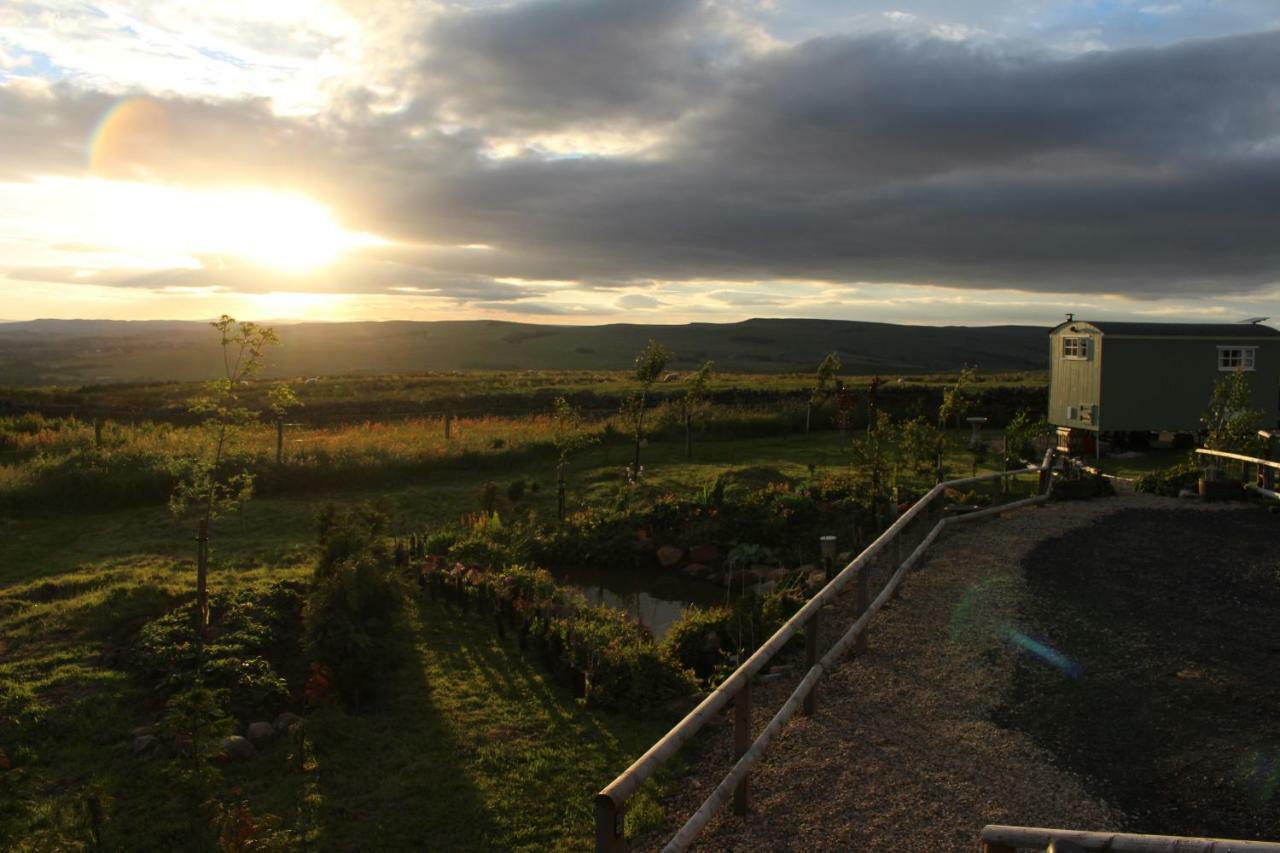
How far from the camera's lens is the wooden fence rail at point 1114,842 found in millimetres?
3334

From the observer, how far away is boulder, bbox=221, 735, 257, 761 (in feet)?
23.9

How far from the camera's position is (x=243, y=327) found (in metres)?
9.72

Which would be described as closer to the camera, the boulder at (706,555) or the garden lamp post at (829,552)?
the garden lamp post at (829,552)

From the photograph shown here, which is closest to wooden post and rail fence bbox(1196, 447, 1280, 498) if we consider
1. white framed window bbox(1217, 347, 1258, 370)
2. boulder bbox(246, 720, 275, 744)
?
white framed window bbox(1217, 347, 1258, 370)

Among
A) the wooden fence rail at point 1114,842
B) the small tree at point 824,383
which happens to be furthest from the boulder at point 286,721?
the small tree at point 824,383

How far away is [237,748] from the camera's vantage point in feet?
24.0

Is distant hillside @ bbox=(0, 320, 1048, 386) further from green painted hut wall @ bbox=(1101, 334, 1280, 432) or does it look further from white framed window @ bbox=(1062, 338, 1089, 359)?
green painted hut wall @ bbox=(1101, 334, 1280, 432)

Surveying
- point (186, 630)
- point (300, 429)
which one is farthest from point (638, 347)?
point (186, 630)

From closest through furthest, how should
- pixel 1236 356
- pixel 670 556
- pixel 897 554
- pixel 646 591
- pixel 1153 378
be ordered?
pixel 897 554
pixel 646 591
pixel 670 556
pixel 1153 378
pixel 1236 356

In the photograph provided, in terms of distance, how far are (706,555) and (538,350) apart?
118 metres

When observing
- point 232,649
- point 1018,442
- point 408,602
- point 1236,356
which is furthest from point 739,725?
point 1236,356

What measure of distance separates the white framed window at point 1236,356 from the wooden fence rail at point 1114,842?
92.2ft

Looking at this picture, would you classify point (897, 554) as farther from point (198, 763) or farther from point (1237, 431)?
point (1237, 431)

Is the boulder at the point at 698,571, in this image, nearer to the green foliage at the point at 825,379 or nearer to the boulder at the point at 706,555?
the boulder at the point at 706,555
